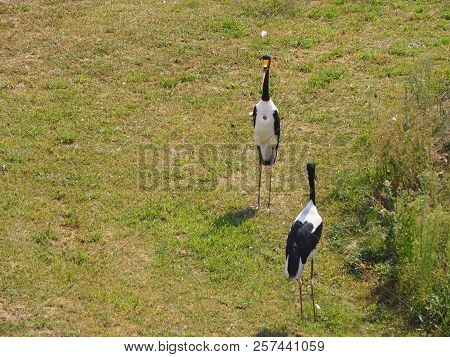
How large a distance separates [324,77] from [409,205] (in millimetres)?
5726

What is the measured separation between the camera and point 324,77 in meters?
15.2

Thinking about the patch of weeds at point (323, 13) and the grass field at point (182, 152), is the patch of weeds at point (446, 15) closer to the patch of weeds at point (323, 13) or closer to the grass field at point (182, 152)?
the grass field at point (182, 152)

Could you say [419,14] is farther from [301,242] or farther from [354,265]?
[301,242]

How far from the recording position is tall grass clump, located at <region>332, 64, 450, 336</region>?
9.30 meters

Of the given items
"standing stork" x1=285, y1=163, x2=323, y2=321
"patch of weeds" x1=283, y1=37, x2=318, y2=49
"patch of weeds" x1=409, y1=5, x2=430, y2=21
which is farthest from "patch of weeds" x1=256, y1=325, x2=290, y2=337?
"patch of weeds" x1=409, y1=5, x2=430, y2=21

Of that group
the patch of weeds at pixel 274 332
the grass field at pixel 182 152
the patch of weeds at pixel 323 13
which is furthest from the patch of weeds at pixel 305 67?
the patch of weeds at pixel 274 332

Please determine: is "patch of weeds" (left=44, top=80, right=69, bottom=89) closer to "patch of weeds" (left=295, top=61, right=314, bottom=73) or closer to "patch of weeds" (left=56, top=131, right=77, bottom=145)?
"patch of weeds" (left=56, top=131, right=77, bottom=145)

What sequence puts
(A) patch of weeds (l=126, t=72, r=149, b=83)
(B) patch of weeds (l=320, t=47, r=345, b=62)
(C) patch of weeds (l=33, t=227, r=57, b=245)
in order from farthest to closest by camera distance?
(B) patch of weeds (l=320, t=47, r=345, b=62)
(A) patch of weeds (l=126, t=72, r=149, b=83)
(C) patch of weeds (l=33, t=227, r=57, b=245)

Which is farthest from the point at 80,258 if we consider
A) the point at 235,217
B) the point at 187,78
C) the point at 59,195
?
the point at 187,78

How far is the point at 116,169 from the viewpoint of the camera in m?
12.6

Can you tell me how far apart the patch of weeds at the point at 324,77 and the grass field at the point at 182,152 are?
0.05m

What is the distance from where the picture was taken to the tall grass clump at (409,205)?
9305 mm

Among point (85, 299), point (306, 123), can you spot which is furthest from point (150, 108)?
point (85, 299)

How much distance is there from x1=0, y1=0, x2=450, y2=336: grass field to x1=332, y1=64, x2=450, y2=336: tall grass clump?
22 centimetres
